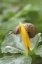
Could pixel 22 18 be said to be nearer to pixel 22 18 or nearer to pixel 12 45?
pixel 22 18

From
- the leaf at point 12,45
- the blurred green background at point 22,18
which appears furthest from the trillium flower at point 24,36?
the blurred green background at point 22,18

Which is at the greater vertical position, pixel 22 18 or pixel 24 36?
pixel 22 18

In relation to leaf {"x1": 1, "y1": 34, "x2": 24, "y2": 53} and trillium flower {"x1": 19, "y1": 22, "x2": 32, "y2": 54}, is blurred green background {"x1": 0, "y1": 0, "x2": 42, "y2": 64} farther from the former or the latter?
trillium flower {"x1": 19, "y1": 22, "x2": 32, "y2": 54}

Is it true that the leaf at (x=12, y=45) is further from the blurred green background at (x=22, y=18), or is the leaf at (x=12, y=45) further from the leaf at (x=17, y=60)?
the blurred green background at (x=22, y=18)

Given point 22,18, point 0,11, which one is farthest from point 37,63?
point 0,11

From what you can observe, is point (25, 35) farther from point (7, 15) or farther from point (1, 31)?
point (7, 15)

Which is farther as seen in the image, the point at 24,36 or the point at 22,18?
the point at 22,18

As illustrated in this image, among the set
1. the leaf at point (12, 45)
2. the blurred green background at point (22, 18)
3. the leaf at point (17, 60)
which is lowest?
the leaf at point (17, 60)

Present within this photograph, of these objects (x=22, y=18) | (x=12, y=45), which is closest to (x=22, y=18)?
(x=22, y=18)
